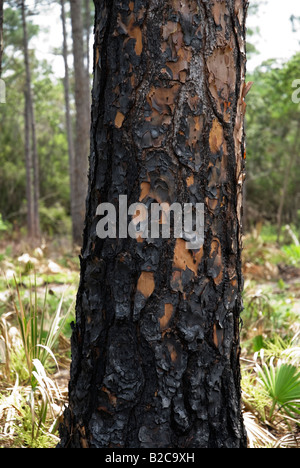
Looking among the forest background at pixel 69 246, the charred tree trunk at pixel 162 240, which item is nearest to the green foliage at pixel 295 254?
the forest background at pixel 69 246

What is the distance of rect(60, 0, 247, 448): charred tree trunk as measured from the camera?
5.33 ft

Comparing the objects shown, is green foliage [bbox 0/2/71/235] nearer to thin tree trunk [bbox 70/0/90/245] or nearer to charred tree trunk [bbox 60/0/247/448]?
thin tree trunk [bbox 70/0/90/245]

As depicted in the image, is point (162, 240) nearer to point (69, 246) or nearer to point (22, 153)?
point (69, 246)

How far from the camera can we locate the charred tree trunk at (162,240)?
162 cm

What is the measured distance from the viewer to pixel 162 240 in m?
1.65

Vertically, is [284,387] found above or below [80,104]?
below

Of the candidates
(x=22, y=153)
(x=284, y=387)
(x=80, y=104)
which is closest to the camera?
(x=284, y=387)

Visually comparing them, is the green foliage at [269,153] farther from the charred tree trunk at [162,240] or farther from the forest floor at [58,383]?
the charred tree trunk at [162,240]

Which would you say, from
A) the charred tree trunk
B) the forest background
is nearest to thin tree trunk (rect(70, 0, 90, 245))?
Answer: the forest background

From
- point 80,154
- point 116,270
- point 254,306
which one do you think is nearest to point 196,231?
point 116,270

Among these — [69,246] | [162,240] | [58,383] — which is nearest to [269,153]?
[69,246]

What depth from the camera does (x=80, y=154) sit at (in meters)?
9.45

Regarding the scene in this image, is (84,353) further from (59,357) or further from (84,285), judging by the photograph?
(59,357)
